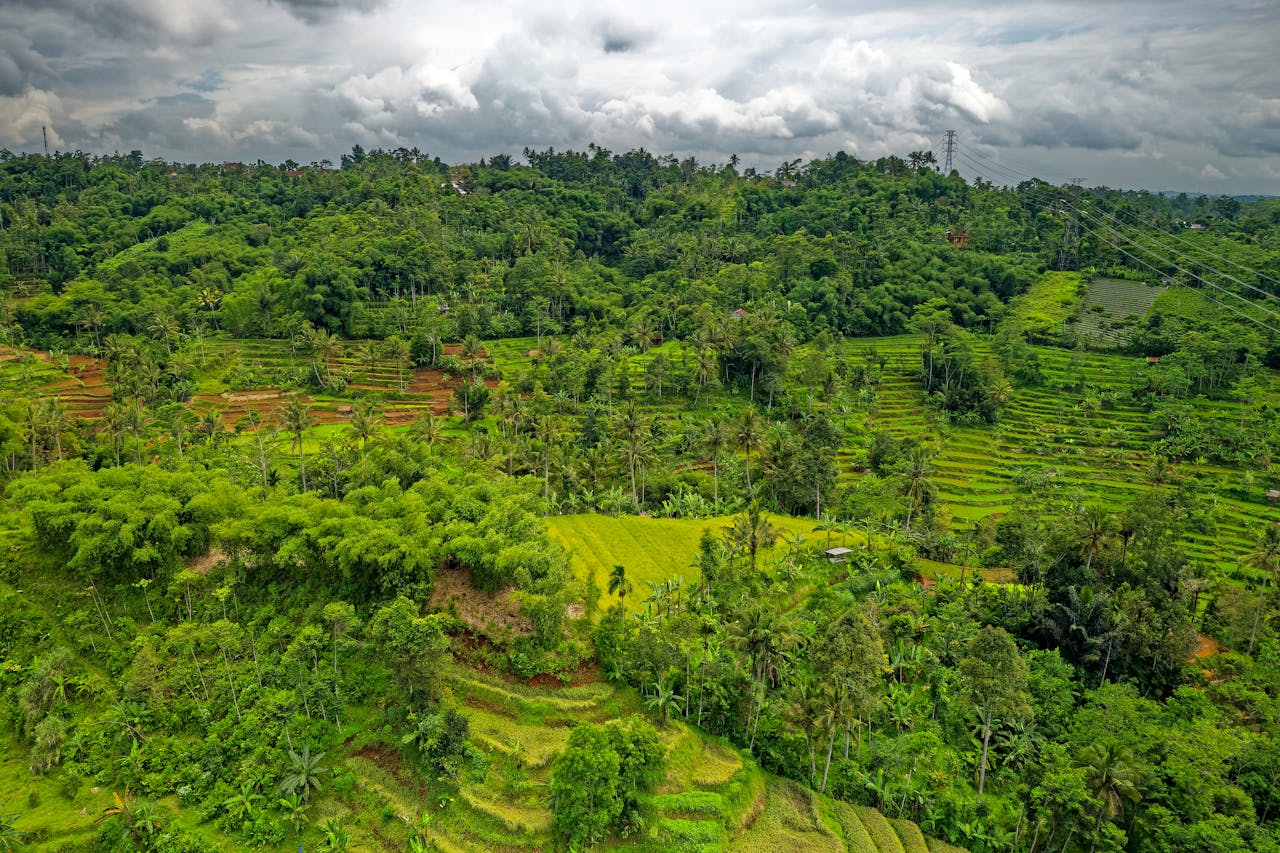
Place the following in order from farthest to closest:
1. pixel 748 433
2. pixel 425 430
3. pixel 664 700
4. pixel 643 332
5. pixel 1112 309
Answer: pixel 1112 309 < pixel 643 332 < pixel 425 430 < pixel 748 433 < pixel 664 700

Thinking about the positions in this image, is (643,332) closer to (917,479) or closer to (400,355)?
(400,355)

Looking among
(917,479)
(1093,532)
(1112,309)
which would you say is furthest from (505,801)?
(1112,309)

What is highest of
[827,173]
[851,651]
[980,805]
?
[827,173]

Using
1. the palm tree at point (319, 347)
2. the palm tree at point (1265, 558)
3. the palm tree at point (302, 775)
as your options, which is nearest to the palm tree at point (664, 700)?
the palm tree at point (302, 775)

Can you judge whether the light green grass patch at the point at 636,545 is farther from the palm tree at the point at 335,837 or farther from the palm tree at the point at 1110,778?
the palm tree at the point at 1110,778

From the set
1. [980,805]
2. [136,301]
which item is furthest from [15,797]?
[136,301]

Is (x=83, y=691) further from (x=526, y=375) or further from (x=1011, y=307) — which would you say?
(x=1011, y=307)
